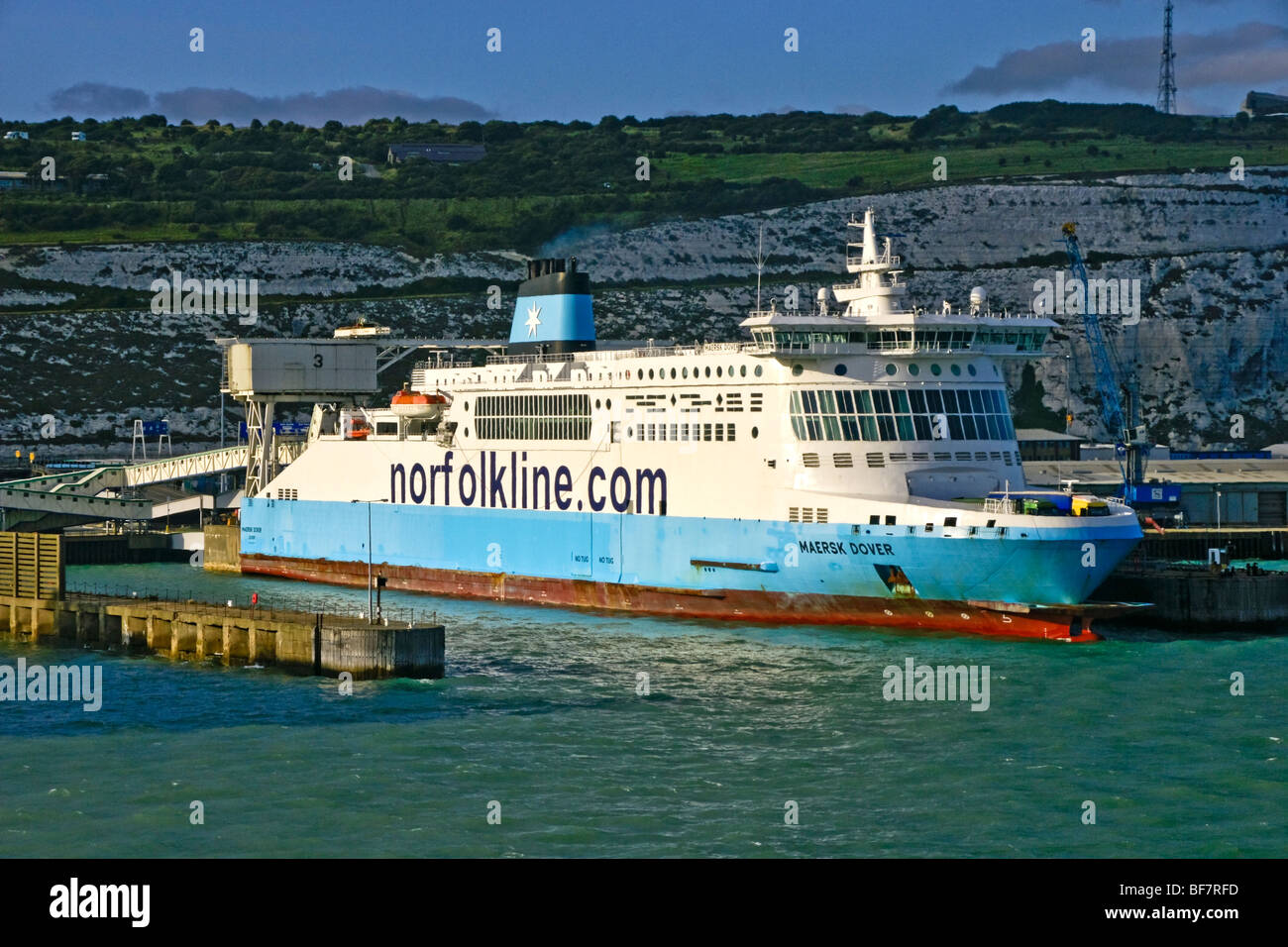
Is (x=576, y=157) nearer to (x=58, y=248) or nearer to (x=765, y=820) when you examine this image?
(x=58, y=248)

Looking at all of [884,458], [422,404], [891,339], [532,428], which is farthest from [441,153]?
[884,458]

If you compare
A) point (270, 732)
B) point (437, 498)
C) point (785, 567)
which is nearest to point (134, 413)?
point (437, 498)

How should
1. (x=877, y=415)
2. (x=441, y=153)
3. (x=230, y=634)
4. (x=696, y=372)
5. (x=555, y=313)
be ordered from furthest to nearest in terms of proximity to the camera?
(x=441, y=153) → (x=555, y=313) → (x=696, y=372) → (x=877, y=415) → (x=230, y=634)

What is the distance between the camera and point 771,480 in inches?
1831

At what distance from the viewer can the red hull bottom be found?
42.5 metres

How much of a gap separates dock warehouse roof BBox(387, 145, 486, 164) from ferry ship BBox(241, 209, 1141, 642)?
111275 mm

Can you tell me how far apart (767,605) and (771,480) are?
3.53 m

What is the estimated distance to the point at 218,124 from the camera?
185 meters

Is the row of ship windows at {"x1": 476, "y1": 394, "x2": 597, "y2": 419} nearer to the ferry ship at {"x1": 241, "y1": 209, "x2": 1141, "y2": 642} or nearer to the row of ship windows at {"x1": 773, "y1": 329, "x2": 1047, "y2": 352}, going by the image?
the ferry ship at {"x1": 241, "y1": 209, "x2": 1141, "y2": 642}

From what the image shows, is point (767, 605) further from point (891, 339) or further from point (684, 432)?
point (891, 339)

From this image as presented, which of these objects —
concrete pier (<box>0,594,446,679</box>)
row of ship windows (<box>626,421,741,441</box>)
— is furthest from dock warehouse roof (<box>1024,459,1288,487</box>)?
concrete pier (<box>0,594,446,679</box>)

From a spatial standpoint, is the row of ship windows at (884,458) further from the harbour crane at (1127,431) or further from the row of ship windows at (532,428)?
the harbour crane at (1127,431)
